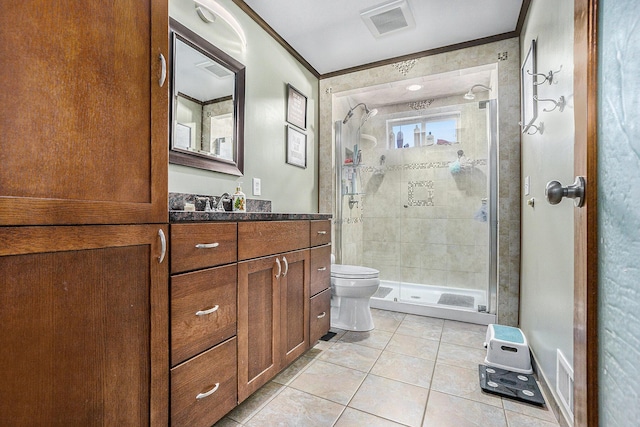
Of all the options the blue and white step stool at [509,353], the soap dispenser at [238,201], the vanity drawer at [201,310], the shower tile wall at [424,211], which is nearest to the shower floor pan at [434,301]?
the shower tile wall at [424,211]

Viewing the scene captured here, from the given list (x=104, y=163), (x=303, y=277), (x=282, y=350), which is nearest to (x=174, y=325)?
(x=104, y=163)

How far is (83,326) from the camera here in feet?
2.61

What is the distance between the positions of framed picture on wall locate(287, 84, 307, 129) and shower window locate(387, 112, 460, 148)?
107cm

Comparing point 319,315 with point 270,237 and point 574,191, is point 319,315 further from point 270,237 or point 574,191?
point 574,191

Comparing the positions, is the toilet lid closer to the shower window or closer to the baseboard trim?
the baseboard trim

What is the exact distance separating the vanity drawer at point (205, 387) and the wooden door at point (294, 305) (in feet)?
1.20

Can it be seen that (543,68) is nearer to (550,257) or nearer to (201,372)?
(550,257)

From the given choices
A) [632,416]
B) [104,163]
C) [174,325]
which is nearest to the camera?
[632,416]

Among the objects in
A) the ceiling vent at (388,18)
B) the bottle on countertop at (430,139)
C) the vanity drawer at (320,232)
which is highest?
the ceiling vent at (388,18)

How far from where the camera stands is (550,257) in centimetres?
146

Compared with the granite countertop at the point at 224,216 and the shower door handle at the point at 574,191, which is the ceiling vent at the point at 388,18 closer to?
the granite countertop at the point at 224,216

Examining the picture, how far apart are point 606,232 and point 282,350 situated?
4.75 feet

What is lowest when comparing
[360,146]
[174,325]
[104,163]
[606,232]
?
[174,325]

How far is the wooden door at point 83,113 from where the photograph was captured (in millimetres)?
685
